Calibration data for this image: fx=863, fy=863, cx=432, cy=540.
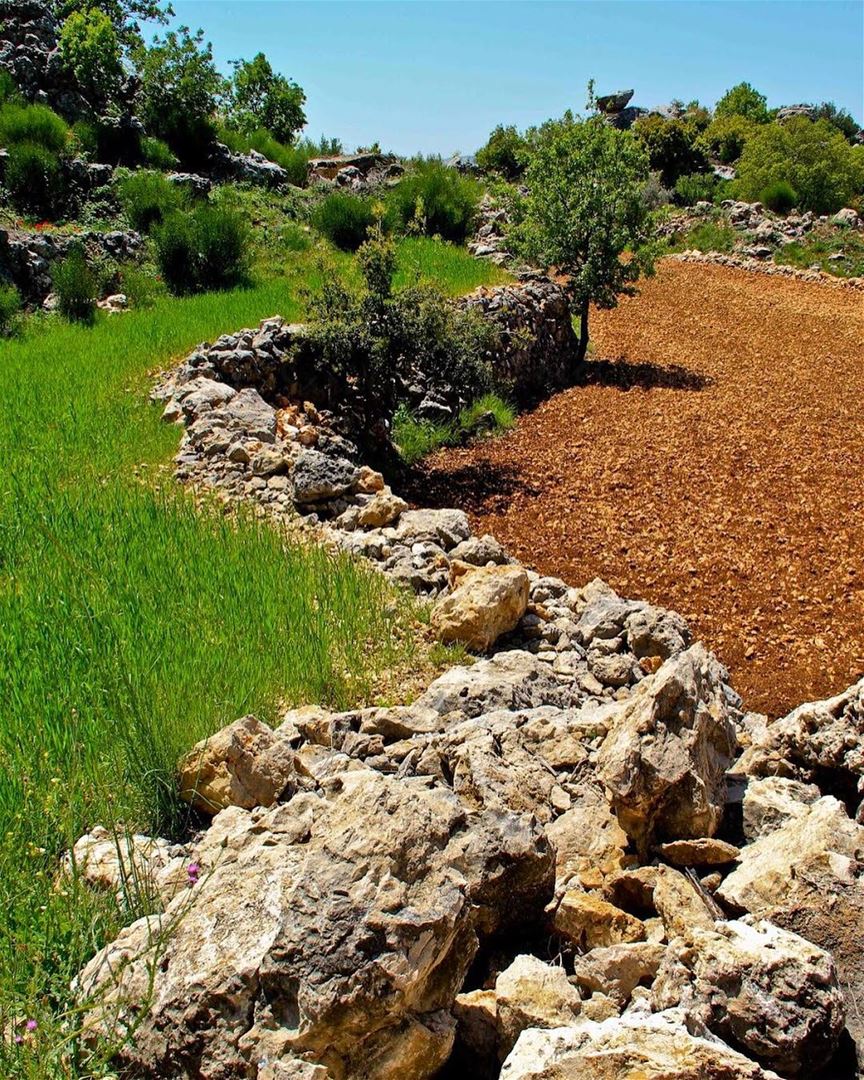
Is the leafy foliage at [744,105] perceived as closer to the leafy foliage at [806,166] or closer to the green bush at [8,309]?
the leafy foliage at [806,166]

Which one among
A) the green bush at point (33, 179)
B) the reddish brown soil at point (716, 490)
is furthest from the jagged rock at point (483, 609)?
the green bush at point (33, 179)

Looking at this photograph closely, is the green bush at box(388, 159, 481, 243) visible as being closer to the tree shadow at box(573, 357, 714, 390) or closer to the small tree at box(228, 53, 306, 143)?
the tree shadow at box(573, 357, 714, 390)

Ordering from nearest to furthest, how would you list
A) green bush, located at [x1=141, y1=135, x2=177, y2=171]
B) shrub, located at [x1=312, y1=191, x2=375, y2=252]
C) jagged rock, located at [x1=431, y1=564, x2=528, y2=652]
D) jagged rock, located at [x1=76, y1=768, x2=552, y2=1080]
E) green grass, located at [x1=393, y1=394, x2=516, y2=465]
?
1. jagged rock, located at [x1=76, y1=768, x2=552, y2=1080]
2. jagged rock, located at [x1=431, y1=564, x2=528, y2=652]
3. green grass, located at [x1=393, y1=394, x2=516, y2=465]
4. shrub, located at [x1=312, y1=191, x2=375, y2=252]
5. green bush, located at [x1=141, y1=135, x2=177, y2=171]

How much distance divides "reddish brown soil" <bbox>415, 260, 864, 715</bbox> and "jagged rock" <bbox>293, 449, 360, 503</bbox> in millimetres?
2103

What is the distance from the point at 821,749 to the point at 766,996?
5.86 ft

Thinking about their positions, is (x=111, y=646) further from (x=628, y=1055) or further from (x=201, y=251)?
(x=201, y=251)

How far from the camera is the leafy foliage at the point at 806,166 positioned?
3084 centimetres

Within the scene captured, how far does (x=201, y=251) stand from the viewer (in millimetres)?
16797

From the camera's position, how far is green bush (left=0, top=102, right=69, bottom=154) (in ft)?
70.0

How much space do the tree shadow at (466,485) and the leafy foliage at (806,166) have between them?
25.5m

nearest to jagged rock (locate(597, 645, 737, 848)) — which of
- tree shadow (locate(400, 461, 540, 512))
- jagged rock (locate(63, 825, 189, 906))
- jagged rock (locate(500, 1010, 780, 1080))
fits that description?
jagged rock (locate(500, 1010, 780, 1080))

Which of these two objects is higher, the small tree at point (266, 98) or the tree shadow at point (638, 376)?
the small tree at point (266, 98)

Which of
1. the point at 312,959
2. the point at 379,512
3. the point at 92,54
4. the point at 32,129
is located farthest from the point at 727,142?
the point at 312,959

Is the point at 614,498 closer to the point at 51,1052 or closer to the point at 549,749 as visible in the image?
the point at 549,749
